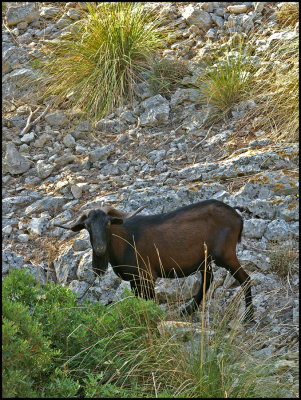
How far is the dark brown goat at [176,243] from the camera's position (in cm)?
585

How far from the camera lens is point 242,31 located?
10.3 m

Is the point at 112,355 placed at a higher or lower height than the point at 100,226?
lower

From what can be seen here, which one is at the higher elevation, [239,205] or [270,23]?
[270,23]

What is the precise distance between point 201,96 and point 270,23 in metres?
1.99

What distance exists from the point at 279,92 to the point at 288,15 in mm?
2109

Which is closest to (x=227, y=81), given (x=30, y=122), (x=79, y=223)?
(x=30, y=122)

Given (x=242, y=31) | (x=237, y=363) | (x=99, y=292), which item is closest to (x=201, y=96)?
(x=242, y=31)

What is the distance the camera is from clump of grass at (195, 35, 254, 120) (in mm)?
8961

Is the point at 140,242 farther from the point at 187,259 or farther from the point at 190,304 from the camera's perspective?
the point at 190,304

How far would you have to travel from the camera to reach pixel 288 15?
32.9 ft

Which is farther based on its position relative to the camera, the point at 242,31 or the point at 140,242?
the point at 242,31

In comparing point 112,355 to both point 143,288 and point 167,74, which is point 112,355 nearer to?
point 143,288

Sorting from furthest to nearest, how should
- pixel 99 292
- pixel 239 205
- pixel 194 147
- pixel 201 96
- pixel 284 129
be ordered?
pixel 201 96, pixel 194 147, pixel 284 129, pixel 239 205, pixel 99 292

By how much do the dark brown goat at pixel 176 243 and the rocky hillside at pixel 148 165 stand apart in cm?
35
